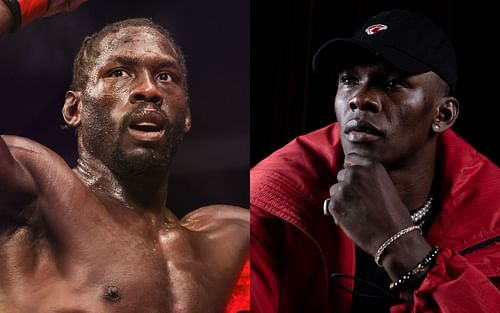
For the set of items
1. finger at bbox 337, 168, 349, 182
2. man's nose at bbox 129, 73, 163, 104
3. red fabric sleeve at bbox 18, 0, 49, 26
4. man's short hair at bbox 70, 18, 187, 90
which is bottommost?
finger at bbox 337, 168, 349, 182

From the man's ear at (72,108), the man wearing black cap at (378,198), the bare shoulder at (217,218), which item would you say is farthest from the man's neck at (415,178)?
the man's ear at (72,108)

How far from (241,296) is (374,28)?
602mm

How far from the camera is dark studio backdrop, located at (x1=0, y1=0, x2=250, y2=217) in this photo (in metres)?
1.19

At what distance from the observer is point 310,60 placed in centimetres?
208

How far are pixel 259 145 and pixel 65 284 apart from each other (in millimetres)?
1006

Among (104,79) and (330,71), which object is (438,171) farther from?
(104,79)

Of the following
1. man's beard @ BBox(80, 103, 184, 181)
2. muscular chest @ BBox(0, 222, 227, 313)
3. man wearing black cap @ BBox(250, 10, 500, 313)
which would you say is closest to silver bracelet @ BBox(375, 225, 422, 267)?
man wearing black cap @ BBox(250, 10, 500, 313)

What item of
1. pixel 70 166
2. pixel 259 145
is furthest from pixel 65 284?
pixel 259 145

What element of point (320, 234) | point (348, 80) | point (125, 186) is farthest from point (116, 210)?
point (348, 80)

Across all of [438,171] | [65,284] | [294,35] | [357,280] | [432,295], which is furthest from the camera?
[294,35]

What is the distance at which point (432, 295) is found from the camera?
1.45 metres

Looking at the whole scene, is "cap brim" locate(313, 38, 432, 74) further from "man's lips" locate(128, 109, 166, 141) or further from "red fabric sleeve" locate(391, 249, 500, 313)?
"man's lips" locate(128, 109, 166, 141)

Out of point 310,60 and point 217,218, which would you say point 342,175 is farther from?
point 310,60

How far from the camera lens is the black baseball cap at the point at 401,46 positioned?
5.11 feet
